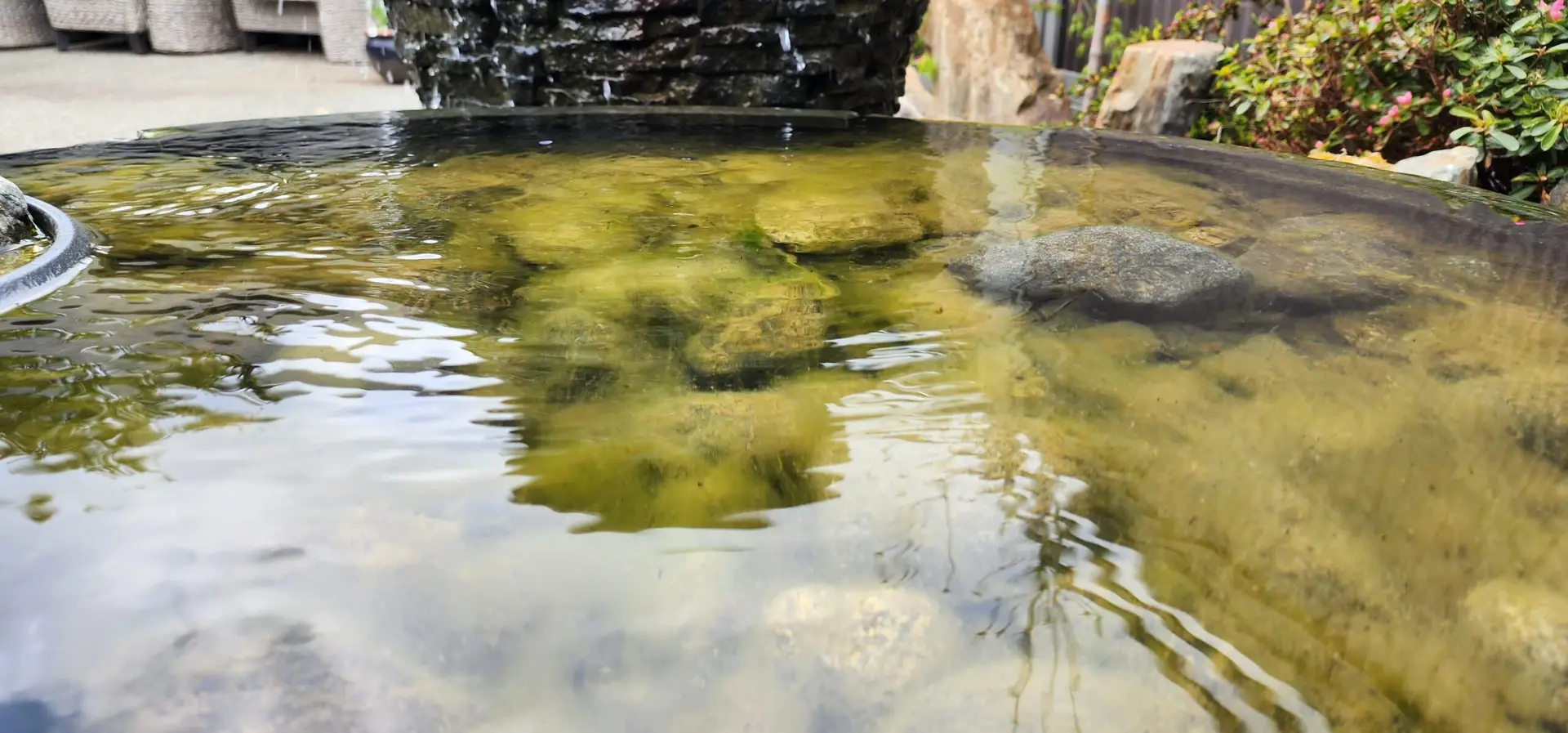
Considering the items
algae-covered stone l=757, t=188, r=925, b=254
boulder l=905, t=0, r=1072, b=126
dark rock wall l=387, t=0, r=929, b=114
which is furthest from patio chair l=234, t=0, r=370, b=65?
algae-covered stone l=757, t=188, r=925, b=254

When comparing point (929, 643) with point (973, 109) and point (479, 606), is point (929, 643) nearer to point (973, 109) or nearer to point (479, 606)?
point (479, 606)

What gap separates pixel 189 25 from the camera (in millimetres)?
7719

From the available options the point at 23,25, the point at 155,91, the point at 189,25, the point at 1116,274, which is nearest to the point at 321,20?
the point at 189,25

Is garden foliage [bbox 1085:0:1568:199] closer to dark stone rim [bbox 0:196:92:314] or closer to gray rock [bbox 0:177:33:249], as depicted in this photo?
dark stone rim [bbox 0:196:92:314]

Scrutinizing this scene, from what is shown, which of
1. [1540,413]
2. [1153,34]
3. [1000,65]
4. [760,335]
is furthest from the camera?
[1000,65]

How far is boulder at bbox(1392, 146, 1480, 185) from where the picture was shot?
2.59 m

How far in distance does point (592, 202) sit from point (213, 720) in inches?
56.1

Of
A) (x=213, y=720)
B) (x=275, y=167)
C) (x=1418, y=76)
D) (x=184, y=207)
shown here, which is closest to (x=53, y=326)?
→ (x=184, y=207)

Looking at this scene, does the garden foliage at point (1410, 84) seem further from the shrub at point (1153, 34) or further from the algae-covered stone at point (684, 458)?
the algae-covered stone at point (684, 458)

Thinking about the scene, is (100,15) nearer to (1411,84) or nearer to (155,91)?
(155,91)

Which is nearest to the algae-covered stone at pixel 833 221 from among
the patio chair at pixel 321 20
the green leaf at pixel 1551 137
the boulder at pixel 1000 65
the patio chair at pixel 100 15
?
the green leaf at pixel 1551 137

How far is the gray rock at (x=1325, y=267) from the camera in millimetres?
1338

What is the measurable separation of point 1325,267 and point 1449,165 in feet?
5.23

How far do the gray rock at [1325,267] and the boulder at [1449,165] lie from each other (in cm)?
123
